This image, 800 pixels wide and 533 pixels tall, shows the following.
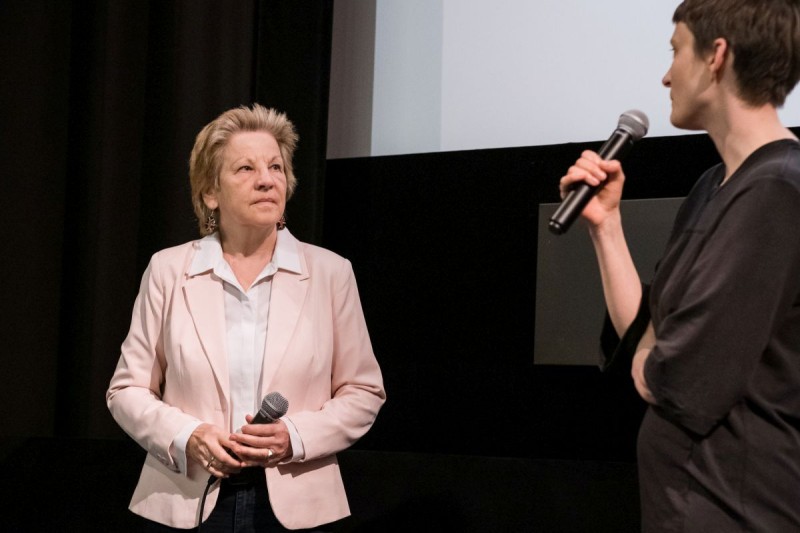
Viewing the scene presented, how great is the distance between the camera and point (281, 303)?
2.27 m

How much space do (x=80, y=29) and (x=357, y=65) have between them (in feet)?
3.39

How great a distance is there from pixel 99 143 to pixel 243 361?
1443 millimetres

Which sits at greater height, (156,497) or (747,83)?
(747,83)

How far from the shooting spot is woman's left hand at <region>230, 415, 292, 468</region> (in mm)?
2020

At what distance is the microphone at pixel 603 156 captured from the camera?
138 cm

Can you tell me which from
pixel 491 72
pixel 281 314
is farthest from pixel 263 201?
pixel 491 72

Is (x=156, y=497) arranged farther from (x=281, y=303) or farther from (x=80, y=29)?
(x=80, y=29)

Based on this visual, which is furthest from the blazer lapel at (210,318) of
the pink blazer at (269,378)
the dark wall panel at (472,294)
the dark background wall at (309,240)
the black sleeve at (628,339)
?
the black sleeve at (628,339)

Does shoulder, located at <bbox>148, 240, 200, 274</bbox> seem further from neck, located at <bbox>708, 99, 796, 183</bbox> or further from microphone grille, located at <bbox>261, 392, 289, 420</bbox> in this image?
neck, located at <bbox>708, 99, 796, 183</bbox>

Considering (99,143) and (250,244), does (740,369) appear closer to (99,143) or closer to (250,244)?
(250,244)

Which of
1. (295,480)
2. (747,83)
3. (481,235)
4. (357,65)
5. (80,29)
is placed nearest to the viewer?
(747,83)

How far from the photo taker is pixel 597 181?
56.5 inches

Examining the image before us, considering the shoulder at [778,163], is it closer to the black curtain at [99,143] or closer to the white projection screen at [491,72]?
the white projection screen at [491,72]

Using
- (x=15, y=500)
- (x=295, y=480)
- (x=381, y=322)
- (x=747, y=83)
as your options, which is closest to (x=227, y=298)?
(x=295, y=480)
